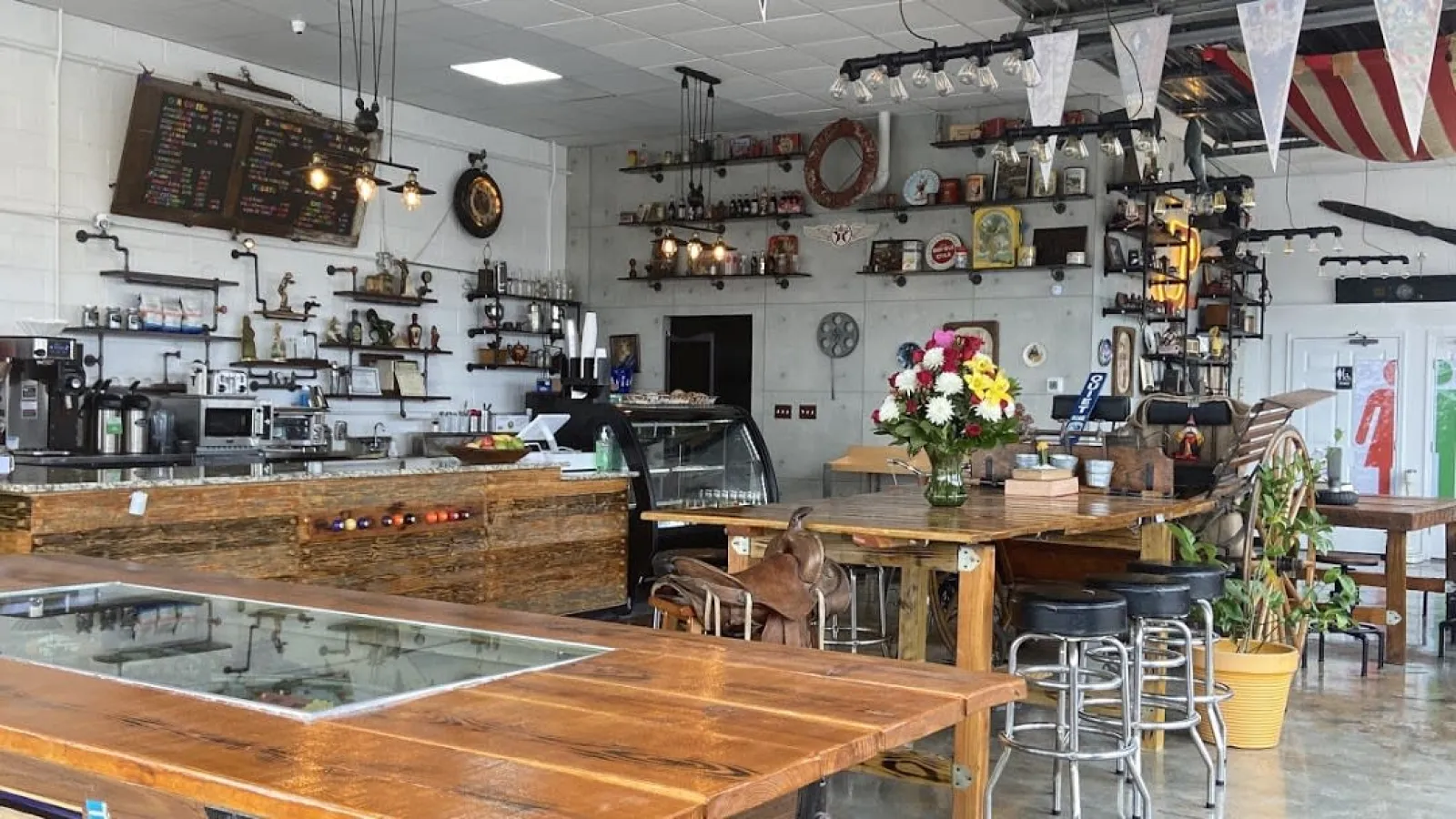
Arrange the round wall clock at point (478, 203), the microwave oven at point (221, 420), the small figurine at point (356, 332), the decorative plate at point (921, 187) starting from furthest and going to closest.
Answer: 1. the round wall clock at point (478, 203)
2. the decorative plate at point (921, 187)
3. the small figurine at point (356, 332)
4. the microwave oven at point (221, 420)

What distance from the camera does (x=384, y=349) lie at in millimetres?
9547

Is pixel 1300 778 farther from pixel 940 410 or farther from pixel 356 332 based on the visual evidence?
pixel 356 332

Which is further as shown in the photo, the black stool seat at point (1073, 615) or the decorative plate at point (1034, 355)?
the decorative plate at point (1034, 355)

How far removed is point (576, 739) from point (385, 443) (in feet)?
26.2

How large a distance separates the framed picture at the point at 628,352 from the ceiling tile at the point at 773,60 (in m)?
3.25

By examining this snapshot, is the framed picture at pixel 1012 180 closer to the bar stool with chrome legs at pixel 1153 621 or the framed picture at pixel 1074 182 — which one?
the framed picture at pixel 1074 182

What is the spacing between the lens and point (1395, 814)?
440 cm

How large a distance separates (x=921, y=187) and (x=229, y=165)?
4.90 metres

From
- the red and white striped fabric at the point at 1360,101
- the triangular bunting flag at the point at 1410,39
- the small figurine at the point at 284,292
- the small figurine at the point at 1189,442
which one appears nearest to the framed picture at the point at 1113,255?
the red and white striped fabric at the point at 1360,101

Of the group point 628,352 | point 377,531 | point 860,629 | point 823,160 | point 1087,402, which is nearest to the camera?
point 377,531

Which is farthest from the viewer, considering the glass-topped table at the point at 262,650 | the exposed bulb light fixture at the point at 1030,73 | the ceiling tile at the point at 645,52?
the ceiling tile at the point at 645,52

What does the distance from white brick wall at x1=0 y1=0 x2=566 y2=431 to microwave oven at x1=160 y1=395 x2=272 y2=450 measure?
53 centimetres

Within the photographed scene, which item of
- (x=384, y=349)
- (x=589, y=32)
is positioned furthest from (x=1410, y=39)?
(x=384, y=349)

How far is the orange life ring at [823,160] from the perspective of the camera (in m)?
9.97
